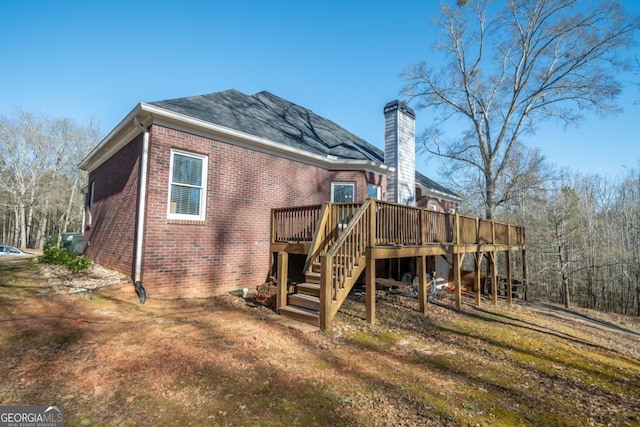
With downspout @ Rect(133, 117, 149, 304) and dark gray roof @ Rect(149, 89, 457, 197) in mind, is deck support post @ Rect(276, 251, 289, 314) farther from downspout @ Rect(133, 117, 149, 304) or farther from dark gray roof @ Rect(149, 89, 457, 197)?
dark gray roof @ Rect(149, 89, 457, 197)

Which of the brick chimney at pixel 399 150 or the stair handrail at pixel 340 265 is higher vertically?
the brick chimney at pixel 399 150

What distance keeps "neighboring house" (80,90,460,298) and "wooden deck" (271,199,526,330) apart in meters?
1.14

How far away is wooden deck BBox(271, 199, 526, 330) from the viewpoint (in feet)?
18.6

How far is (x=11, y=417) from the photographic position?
2.66 meters

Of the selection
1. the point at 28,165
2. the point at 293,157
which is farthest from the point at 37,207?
the point at 293,157

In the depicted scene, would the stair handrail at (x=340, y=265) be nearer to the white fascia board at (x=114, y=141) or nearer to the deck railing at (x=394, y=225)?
the deck railing at (x=394, y=225)

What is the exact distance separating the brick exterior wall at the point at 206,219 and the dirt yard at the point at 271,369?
844 mm

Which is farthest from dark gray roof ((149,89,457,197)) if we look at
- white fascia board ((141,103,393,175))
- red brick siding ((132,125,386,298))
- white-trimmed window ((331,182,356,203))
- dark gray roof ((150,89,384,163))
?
white-trimmed window ((331,182,356,203))

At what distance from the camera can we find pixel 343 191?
11109 mm

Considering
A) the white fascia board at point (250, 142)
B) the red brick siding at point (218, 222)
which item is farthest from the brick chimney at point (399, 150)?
the red brick siding at point (218, 222)

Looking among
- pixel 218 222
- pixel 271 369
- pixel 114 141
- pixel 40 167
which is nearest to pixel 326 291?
pixel 271 369

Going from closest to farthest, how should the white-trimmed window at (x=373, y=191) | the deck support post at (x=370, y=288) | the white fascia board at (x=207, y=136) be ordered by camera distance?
the deck support post at (x=370, y=288) → the white fascia board at (x=207, y=136) → the white-trimmed window at (x=373, y=191)

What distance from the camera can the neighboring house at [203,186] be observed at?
688 cm

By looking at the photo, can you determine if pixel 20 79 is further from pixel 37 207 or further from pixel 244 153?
pixel 37 207
